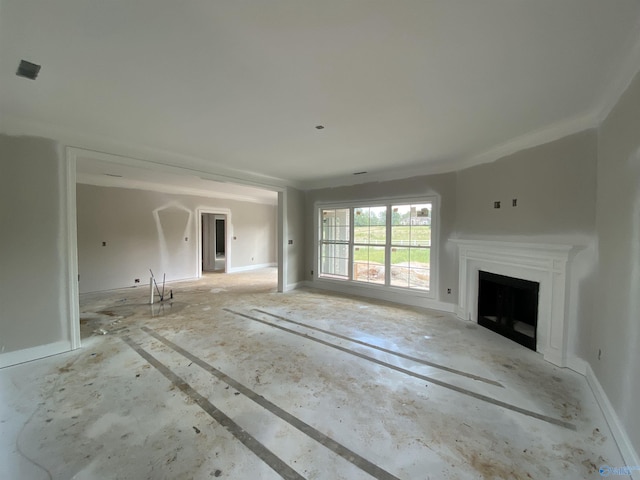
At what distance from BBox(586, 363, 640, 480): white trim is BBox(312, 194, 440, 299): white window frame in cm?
253

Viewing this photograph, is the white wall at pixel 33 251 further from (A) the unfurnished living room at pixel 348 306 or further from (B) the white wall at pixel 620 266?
(B) the white wall at pixel 620 266

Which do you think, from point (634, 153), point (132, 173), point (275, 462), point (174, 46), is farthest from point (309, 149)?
point (132, 173)

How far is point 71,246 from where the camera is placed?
3119mm

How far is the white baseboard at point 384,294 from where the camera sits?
477 cm

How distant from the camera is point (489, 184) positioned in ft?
12.6

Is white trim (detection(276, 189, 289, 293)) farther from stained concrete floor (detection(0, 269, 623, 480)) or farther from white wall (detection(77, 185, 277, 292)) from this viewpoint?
white wall (detection(77, 185, 277, 292))

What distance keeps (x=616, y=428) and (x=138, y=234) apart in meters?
8.36

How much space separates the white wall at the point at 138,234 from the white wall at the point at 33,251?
11.2 feet

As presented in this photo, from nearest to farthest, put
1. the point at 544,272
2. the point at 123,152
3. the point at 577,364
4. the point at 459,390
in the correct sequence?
the point at 459,390, the point at 577,364, the point at 544,272, the point at 123,152

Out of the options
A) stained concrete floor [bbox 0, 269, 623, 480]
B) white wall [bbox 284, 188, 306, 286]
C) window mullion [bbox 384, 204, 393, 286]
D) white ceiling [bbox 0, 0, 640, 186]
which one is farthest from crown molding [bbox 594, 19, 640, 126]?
white wall [bbox 284, 188, 306, 286]

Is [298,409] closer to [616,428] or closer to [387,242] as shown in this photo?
[616,428]

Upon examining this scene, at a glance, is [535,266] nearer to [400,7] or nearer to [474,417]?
[474,417]

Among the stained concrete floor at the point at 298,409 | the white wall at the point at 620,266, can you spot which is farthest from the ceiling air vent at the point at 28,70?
the white wall at the point at 620,266

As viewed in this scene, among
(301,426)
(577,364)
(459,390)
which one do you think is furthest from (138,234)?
(577,364)
